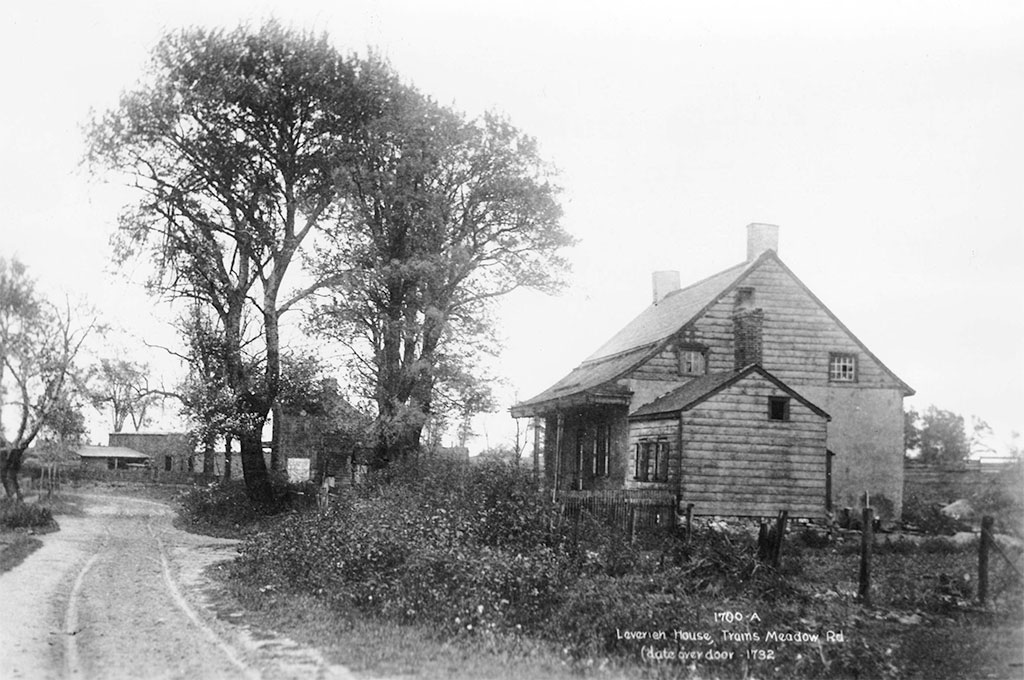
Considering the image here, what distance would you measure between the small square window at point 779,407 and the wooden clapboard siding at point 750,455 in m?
0.10

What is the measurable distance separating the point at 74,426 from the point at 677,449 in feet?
71.7

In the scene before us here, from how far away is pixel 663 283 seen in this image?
1298 inches

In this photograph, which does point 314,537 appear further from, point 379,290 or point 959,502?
point 959,502

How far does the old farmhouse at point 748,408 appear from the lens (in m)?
19.7

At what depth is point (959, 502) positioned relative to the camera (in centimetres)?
2414

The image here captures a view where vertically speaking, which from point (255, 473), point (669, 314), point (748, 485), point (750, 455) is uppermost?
point (669, 314)

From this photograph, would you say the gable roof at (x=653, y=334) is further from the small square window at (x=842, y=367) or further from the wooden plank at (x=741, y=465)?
the wooden plank at (x=741, y=465)

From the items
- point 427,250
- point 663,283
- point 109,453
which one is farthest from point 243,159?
point 109,453

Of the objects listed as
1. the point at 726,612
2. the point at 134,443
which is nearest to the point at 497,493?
the point at 726,612

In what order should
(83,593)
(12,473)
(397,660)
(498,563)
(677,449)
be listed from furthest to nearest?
(12,473) < (677,449) < (83,593) < (498,563) < (397,660)

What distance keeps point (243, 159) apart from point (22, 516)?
10390 millimetres

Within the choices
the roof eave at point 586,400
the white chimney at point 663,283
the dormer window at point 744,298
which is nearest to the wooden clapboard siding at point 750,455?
the roof eave at point 586,400

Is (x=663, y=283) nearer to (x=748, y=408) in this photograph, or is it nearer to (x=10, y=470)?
(x=748, y=408)

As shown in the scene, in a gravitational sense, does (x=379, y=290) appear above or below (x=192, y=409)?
above
